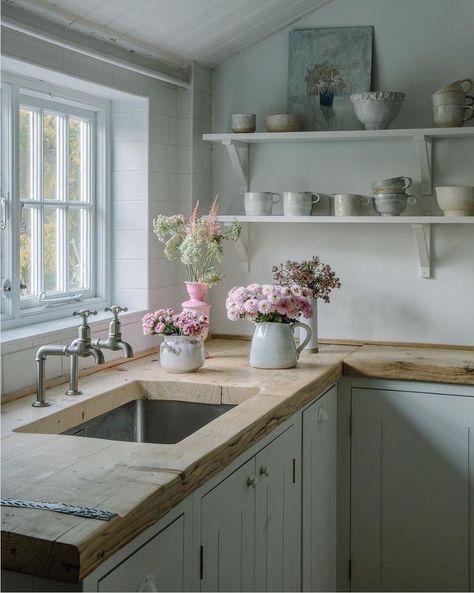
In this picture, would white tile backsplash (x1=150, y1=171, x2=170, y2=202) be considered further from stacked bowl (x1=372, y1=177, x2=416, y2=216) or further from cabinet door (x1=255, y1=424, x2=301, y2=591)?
cabinet door (x1=255, y1=424, x2=301, y2=591)

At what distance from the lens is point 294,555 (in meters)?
2.88

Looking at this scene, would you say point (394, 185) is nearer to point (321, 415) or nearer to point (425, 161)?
point (425, 161)

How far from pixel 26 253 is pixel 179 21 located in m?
1.09

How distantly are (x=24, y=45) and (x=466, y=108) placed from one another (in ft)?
5.91

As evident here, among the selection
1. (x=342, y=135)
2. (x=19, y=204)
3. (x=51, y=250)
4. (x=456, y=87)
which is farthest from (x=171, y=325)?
(x=456, y=87)

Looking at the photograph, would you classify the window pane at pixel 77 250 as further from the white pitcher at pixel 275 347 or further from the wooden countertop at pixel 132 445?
the white pitcher at pixel 275 347

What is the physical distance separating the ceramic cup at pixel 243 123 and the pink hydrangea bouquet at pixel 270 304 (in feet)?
2.71

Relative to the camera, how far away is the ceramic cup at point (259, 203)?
12.3 feet

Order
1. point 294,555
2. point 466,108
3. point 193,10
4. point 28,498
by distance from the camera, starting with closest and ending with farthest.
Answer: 1. point 28,498
2. point 294,555
3. point 193,10
4. point 466,108

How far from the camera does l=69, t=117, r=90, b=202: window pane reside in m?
3.44

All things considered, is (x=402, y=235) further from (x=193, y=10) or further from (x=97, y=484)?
(x=97, y=484)

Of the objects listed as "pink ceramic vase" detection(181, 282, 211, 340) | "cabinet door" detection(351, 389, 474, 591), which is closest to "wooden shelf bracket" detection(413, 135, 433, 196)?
"cabinet door" detection(351, 389, 474, 591)

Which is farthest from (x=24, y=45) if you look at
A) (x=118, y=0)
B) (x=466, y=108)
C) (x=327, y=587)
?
(x=327, y=587)

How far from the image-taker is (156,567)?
73.7 inches
